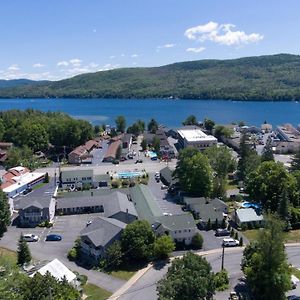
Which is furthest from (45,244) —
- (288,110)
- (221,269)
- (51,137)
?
(288,110)

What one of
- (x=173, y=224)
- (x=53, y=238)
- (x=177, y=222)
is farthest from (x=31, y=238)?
(x=177, y=222)

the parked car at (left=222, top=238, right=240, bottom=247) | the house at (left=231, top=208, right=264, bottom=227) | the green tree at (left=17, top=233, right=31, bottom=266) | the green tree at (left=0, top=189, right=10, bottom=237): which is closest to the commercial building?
the house at (left=231, top=208, right=264, bottom=227)

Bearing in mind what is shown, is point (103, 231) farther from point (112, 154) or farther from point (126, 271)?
point (112, 154)

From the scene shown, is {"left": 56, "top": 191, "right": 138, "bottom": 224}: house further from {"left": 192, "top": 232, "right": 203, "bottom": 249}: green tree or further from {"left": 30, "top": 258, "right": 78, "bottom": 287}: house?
{"left": 30, "top": 258, "right": 78, "bottom": 287}: house

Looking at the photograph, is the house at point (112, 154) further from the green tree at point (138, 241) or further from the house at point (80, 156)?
the green tree at point (138, 241)

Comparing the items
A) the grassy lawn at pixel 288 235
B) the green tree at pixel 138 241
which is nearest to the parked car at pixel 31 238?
the green tree at pixel 138 241

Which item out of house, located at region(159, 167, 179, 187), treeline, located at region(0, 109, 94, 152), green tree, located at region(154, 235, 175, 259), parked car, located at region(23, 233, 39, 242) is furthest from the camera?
treeline, located at region(0, 109, 94, 152)
